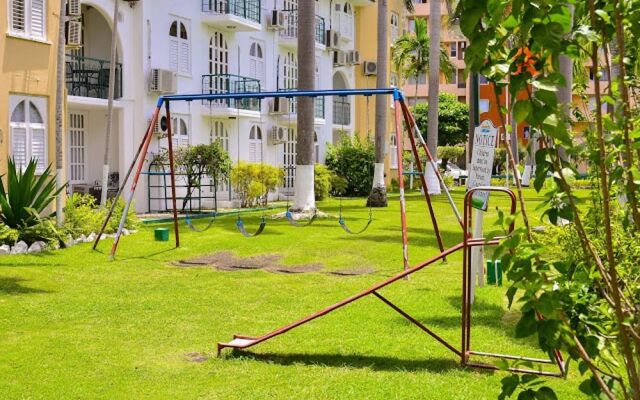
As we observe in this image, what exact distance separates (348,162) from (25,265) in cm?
2205

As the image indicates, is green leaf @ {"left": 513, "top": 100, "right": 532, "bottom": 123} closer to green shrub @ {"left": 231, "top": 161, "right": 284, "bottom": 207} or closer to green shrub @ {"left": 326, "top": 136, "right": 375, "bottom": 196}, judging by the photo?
green shrub @ {"left": 231, "top": 161, "right": 284, "bottom": 207}

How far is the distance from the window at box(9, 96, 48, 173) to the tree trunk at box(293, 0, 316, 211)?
653cm

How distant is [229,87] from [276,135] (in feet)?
11.7

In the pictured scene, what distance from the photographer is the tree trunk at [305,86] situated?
21.9 meters

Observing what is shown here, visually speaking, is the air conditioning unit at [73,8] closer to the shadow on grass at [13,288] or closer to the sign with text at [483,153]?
the shadow on grass at [13,288]

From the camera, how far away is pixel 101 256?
602 inches

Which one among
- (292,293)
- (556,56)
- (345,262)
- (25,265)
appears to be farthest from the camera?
(345,262)

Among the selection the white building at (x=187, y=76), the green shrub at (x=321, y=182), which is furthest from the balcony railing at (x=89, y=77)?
the green shrub at (x=321, y=182)

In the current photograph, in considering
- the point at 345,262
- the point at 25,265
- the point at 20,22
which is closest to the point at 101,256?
the point at 25,265

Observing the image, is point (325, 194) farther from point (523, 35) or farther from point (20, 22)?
point (523, 35)

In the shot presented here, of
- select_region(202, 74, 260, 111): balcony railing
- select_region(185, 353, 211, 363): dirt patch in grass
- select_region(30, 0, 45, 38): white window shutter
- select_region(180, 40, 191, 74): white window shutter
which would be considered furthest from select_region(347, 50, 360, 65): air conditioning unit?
select_region(185, 353, 211, 363): dirt patch in grass

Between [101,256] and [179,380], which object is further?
[101,256]

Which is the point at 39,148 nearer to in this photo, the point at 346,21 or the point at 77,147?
the point at 77,147

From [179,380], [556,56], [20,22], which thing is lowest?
[179,380]
